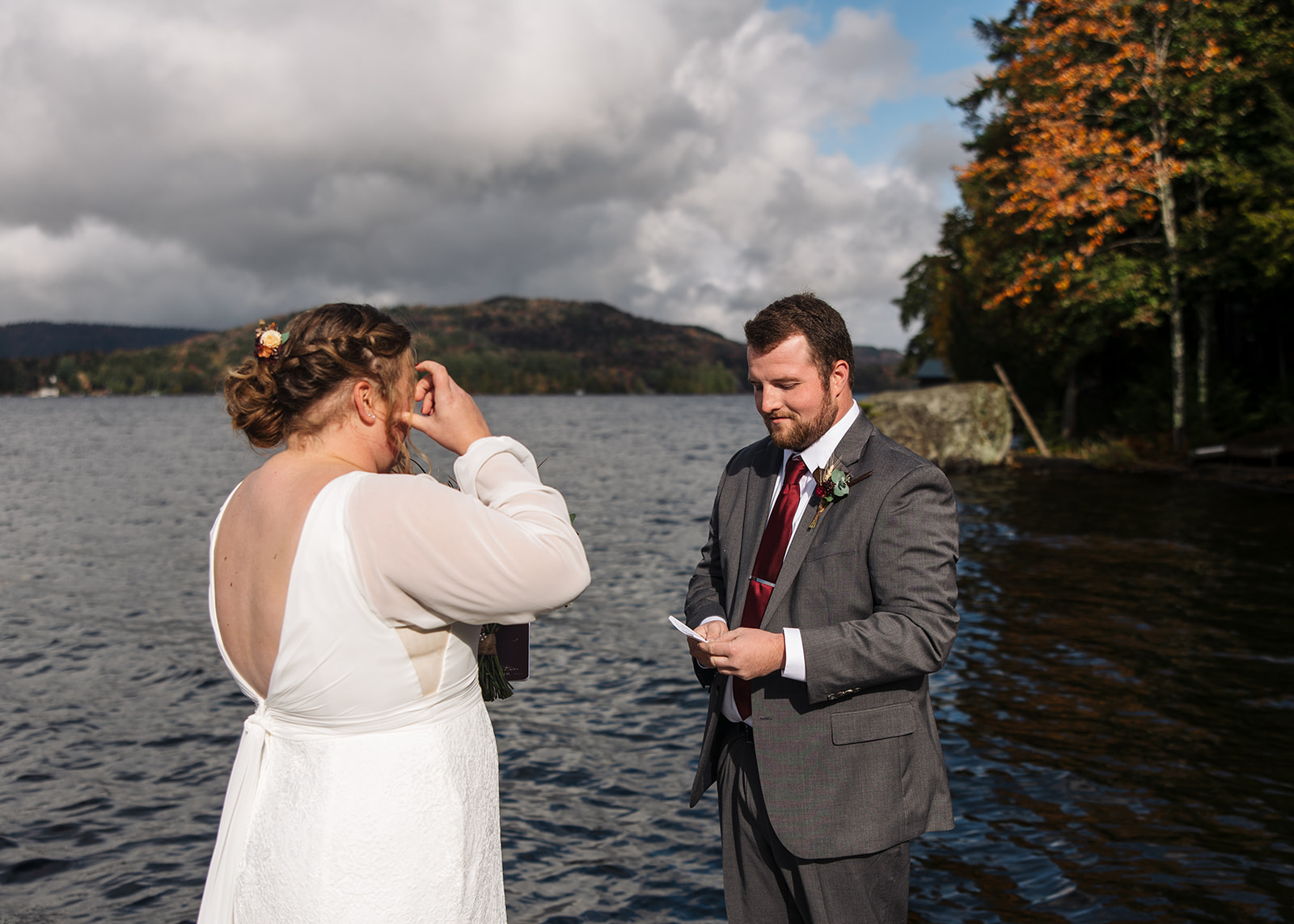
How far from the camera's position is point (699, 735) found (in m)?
8.77

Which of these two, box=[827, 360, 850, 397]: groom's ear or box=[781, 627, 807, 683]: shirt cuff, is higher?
box=[827, 360, 850, 397]: groom's ear

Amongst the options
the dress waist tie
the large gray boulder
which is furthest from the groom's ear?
the large gray boulder

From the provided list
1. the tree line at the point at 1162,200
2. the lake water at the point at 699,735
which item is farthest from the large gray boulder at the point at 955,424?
the lake water at the point at 699,735

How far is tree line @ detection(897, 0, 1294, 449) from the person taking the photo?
918 inches

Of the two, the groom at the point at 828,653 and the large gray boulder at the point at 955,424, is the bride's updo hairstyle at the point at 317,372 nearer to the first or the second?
the groom at the point at 828,653

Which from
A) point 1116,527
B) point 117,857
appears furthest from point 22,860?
point 1116,527

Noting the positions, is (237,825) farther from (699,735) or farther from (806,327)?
(699,735)

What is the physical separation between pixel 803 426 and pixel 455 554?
183 centimetres

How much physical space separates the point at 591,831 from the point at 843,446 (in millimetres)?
4624

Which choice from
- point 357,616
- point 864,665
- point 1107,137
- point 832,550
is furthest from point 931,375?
point 357,616

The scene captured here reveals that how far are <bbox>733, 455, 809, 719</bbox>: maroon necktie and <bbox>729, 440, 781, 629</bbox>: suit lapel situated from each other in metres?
0.03

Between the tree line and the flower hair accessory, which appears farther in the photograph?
the tree line

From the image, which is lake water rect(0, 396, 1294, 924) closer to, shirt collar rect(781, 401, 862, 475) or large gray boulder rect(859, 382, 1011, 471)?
shirt collar rect(781, 401, 862, 475)

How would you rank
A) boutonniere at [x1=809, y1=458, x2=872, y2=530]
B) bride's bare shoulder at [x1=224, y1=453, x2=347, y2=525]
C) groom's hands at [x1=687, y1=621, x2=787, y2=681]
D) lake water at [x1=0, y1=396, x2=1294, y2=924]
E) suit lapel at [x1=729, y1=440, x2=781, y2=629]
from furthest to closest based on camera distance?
lake water at [x1=0, y1=396, x2=1294, y2=924] < suit lapel at [x1=729, y1=440, x2=781, y2=629] < boutonniere at [x1=809, y1=458, x2=872, y2=530] < groom's hands at [x1=687, y1=621, x2=787, y2=681] < bride's bare shoulder at [x1=224, y1=453, x2=347, y2=525]
